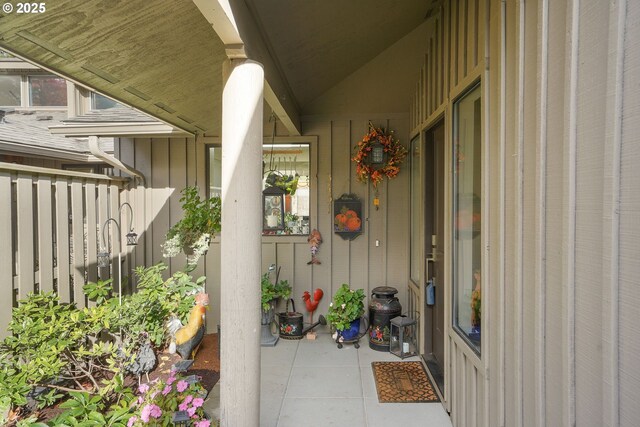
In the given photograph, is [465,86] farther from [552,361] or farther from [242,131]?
[552,361]

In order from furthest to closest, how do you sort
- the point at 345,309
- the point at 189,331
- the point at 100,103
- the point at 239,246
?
1. the point at 100,103
2. the point at 345,309
3. the point at 189,331
4. the point at 239,246

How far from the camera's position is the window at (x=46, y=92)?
6477 millimetres

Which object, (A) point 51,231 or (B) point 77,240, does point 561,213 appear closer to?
(A) point 51,231

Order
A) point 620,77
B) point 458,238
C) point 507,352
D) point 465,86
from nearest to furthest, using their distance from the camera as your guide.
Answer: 1. point 620,77
2. point 507,352
3. point 465,86
4. point 458,238

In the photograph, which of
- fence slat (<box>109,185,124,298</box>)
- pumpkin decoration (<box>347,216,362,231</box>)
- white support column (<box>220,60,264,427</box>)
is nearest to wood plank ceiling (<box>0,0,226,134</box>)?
white support column (<box>220,60,264,427</box>)

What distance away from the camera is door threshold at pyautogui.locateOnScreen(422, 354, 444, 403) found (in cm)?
303

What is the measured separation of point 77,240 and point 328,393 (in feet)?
9.27

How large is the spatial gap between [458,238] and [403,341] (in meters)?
1.74

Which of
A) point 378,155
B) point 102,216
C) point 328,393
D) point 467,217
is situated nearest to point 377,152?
point 378,155

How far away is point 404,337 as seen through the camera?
408 cm

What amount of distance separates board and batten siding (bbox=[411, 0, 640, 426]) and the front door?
1.32 metres

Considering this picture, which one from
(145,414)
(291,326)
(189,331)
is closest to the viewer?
(145,414)

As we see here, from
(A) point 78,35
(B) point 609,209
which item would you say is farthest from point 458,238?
(A) point 78,35

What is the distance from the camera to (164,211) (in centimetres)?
477
